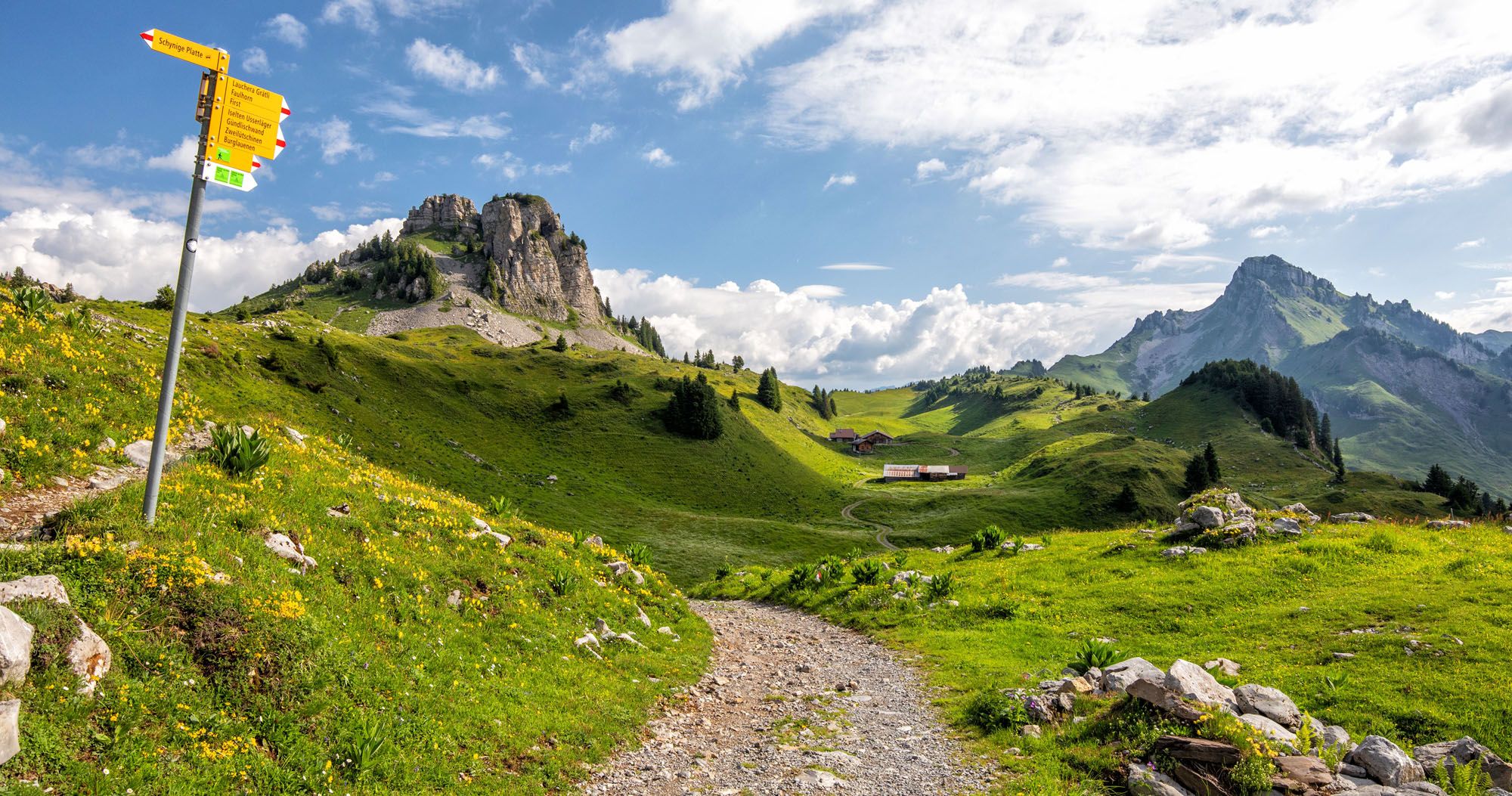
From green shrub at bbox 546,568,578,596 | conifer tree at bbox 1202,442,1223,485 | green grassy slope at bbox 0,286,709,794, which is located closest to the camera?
green grassy slope at bbox 0,286,709,794

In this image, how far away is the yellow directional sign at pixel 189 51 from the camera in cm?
1053

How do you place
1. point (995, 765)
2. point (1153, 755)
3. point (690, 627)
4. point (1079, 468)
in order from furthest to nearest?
point (1079, 468) < point (690, 627) < point (995, 765) < point (1153, 755)

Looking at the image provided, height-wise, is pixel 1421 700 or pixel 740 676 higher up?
pixel 1421 700

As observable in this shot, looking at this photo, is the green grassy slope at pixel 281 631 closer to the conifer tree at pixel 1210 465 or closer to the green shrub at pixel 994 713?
the green shrub at pixel 994 713

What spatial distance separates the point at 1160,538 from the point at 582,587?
93.6 feet

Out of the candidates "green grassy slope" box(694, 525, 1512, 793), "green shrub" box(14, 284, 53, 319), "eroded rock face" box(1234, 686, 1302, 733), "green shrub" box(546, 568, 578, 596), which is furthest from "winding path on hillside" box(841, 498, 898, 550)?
"green shrub" box(14, 284, 53, 319)

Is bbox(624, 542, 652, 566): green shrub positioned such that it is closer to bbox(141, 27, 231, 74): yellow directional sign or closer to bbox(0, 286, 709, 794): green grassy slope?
bbox(0, 286, 709, 794): green grassy slope

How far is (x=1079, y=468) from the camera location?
13550 centimetres

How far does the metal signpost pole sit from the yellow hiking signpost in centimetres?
1

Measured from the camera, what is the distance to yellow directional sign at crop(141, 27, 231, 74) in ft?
34.6

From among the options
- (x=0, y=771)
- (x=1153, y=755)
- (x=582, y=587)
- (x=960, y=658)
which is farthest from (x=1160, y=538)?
(x=0, y=771)

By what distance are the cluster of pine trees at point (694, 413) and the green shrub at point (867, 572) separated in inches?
3566

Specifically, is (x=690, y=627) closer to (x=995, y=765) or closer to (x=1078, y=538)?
(x=995, y=765)

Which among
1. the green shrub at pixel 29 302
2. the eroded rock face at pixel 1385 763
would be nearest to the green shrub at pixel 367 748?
the eroded rock face at pixel 1385 763
